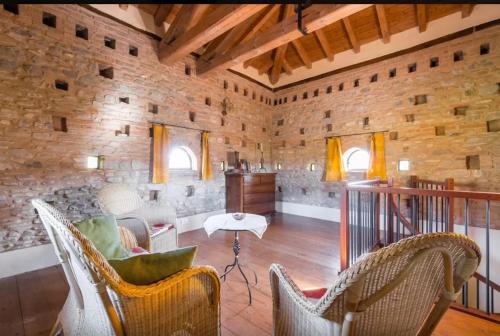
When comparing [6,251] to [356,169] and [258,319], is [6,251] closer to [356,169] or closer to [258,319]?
[258,319]

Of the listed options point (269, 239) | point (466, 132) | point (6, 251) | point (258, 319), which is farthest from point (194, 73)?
point (466, 132)

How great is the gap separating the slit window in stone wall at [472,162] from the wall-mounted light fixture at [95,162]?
6.65 meters

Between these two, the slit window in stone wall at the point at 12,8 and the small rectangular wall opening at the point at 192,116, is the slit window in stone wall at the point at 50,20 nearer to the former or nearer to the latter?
the slit window in stone wall at the point at 12,8

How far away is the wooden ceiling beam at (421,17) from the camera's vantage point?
14.0 feet

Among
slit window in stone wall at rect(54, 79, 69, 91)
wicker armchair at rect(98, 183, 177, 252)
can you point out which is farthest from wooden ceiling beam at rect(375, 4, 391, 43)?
slit window in stone wall at rect(54, 79, 69, 91)

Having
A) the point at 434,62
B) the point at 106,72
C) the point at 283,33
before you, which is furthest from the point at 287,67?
the point at 106,72

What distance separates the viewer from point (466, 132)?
4.31 metres

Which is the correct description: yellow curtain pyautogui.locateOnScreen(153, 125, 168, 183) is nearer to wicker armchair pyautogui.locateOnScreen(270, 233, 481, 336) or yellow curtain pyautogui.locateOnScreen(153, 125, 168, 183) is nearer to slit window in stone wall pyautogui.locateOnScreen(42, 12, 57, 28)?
slit window in stone wall pyautogui.locateOnScreen(42, 12, 57, 28)

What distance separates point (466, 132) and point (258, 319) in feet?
16.9

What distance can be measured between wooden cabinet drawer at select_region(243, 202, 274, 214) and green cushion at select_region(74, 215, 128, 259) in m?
3.83

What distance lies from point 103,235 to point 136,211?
1573 millimetres

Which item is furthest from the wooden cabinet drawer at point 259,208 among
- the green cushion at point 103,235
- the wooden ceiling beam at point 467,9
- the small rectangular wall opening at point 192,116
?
the wooden ceiling beam at point 467,9

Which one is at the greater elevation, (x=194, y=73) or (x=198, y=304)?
(x=194, y=73)

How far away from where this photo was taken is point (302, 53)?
5.91 metres
